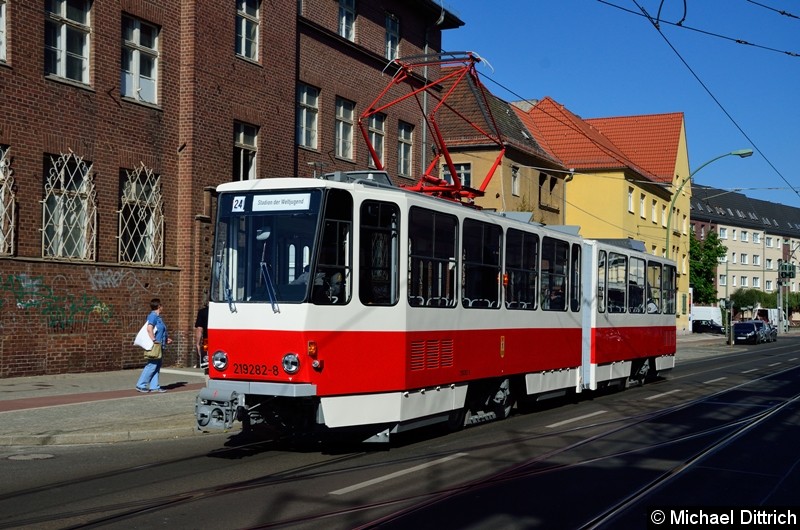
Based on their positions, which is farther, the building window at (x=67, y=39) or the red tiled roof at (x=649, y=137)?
the red tiled roof at (x=649, y=137)

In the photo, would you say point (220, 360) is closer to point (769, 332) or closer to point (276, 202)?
point (276, 202)

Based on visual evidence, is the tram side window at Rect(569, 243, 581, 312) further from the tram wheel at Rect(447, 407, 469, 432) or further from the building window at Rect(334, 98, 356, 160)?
the building window at Rect(334, 98, 356, 160)

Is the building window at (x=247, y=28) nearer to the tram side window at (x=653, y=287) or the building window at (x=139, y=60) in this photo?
the building window at (x=139, y=60)

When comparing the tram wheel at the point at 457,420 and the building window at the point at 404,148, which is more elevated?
the building window at the point at 404,148

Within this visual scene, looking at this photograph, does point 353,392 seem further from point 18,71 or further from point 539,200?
point 539,200

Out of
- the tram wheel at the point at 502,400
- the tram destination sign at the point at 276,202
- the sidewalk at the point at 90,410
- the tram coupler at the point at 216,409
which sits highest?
the tram destination sign at the point at 276,202

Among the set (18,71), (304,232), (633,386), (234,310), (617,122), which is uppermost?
(617,122)

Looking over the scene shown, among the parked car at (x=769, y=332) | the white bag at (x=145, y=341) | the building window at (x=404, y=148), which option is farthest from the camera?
the parked car at (x=769, y=332)

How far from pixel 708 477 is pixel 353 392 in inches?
149

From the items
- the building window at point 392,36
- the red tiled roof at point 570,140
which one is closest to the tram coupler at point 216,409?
the building window at point 392,36

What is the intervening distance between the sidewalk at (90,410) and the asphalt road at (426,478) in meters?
0.36

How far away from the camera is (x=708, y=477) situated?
31.9 ft

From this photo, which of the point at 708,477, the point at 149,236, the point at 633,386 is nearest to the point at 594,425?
the point at 708,477

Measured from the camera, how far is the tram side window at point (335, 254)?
33.5 feet
